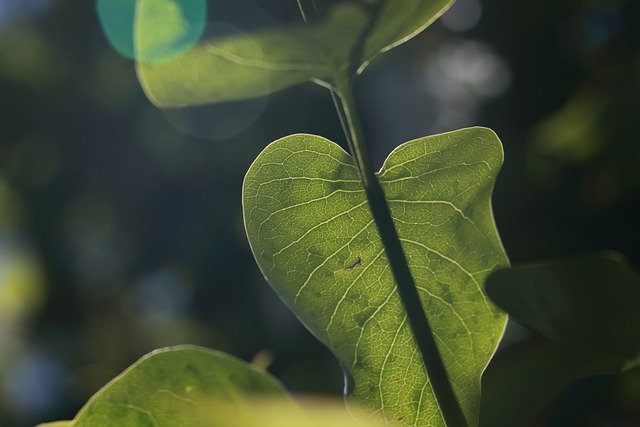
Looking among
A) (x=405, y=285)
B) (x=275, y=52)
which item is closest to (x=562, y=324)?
(x=405, y=285)

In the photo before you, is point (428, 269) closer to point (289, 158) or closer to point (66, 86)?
point (289, 158)

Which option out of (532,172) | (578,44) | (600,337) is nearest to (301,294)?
(600,337)

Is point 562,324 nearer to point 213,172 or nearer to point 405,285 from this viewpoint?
point 405,285

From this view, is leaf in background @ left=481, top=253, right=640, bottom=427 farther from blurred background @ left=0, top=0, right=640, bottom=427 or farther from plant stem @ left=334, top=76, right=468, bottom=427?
blurred background @ left=0, top=0, right=640, bottom=427

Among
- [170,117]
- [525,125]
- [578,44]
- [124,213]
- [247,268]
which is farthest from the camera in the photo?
[124,213]

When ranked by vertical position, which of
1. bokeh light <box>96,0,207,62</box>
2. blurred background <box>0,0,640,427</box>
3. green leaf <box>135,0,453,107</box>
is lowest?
blurred background <box>0,0,640,427</box>

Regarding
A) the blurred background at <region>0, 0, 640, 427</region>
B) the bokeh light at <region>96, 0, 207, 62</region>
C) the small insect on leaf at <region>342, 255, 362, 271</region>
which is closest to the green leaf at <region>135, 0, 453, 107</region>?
the bokeh light at <region>96, 0, 207, 62</region>
